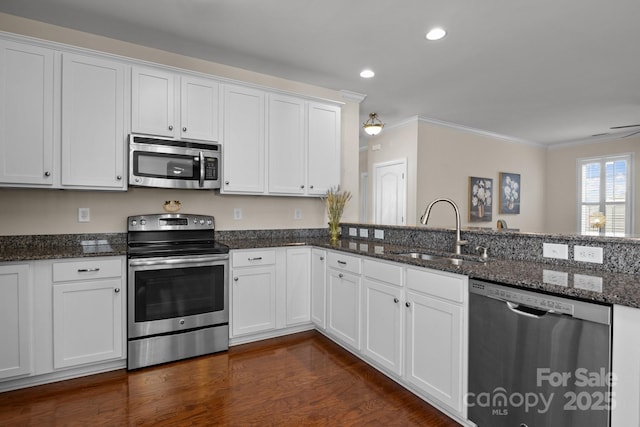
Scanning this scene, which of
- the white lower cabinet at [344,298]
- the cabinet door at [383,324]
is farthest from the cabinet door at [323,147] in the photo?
the cabinet door at [383,324]

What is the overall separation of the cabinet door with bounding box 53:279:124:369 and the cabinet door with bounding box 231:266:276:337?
2.82ft

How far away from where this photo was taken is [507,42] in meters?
2.98

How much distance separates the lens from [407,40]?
9.62 ft

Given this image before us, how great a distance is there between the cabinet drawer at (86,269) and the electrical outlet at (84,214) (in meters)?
0.64

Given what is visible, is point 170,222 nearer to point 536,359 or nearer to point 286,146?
point 286,146

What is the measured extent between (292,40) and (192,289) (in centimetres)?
225

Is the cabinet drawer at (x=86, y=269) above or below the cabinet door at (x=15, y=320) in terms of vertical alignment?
above

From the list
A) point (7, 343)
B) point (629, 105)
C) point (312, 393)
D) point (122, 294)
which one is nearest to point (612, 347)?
point (312, 393)

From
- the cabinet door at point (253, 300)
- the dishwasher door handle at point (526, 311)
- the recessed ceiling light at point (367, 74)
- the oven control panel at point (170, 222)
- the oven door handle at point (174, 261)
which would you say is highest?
the recessed ceiling light at point (367, 74)

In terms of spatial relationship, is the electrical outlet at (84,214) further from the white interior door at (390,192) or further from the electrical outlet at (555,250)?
the white interior door at (390,192)

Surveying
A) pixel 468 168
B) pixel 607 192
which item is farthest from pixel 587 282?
pixel 607 192

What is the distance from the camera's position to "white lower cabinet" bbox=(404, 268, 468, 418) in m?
1.82

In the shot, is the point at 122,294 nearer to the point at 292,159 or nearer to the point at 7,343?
the point at 7,343

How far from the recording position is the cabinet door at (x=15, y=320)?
216 centimetres
